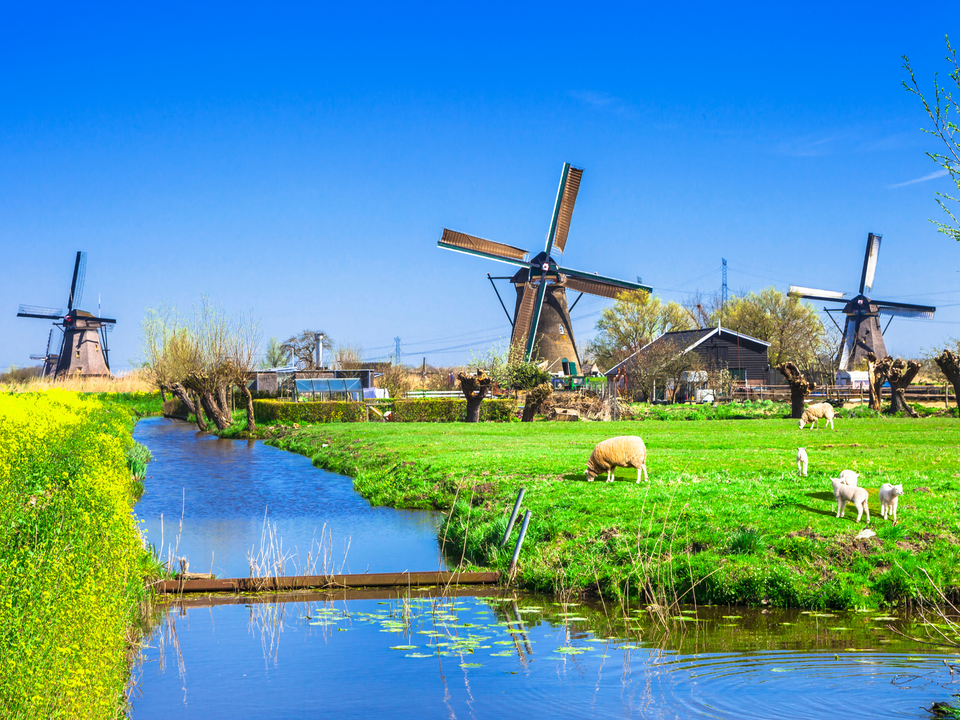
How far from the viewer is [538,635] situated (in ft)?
30.2

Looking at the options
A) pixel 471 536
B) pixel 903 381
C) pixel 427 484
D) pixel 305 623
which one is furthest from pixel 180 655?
pixel 903 381

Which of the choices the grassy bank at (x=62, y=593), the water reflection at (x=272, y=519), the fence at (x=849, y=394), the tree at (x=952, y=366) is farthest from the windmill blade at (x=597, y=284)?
the grassy bank at (x=62, y=593)

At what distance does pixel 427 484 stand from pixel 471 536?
237 inches

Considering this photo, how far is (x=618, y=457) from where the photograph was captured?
587 inches

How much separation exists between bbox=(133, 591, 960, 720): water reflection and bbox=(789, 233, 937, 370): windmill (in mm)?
69202

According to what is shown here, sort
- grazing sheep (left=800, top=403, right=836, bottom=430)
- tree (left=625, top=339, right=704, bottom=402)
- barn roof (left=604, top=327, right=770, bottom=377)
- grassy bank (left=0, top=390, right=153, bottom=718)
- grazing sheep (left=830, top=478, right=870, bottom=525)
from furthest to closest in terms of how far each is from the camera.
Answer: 1. barn roof (left=604, top=327, right=770, bottom=377)
2. tree (left=625, top=339, right=704, bottom=402)
3. grazing sheep (left=800, top=403, right=836, bottom=430)
4. grazing sheep (left=830, top=478, right=870, bottom=525)
5. grassy bank (left=0, top=390, right=153, bottom=718)

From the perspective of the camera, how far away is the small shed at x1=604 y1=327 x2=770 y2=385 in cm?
5662

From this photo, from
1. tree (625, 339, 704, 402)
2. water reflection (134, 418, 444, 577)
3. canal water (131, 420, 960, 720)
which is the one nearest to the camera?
canal water (131, 420, 960, 720)

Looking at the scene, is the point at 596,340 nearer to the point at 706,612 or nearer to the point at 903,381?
the point at 903,381

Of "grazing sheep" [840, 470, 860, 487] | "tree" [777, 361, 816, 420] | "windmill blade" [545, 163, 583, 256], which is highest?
"windmill blade" [545, 163, 583, 256]

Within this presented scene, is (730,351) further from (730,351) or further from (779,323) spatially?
(779,323)

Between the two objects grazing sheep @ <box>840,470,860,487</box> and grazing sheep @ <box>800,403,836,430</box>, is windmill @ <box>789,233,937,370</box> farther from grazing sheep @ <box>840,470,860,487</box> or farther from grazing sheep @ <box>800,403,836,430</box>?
grazing sheep @ <box>840,470,860,487</box>

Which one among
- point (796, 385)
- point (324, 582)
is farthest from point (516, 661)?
point (796, 385)

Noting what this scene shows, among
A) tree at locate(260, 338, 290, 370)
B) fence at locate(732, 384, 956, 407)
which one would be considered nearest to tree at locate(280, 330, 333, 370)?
tree at locate(260, 338, 290, 370)
